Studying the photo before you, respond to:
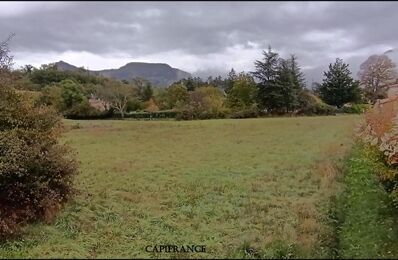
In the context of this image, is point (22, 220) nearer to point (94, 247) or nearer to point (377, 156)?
point (94, 247)

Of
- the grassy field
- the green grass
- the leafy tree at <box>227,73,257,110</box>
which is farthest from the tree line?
the green grass

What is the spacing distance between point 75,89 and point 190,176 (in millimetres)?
52528

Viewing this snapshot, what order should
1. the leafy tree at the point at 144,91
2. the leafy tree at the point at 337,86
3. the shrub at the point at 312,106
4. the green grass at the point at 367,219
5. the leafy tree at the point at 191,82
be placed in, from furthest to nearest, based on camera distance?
the leafy tree at the point at 191,82 < the leafy tree at the point at 144,91 < the shrub at the point at 312,106 < the leafy tree at the point at 337,86 < the green grass at the point at 367,219

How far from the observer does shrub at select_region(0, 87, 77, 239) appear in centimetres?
1086

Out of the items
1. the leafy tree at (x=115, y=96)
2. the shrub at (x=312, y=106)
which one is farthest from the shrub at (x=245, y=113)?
the leafy tree at (x=115, y=96)

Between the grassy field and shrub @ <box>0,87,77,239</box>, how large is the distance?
507 mm

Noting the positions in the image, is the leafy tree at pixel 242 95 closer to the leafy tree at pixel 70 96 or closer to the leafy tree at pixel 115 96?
the leafy tree at pixel 115 96

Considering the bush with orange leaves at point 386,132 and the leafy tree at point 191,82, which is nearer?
the bush with orange leaves at point 386,132

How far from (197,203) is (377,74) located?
332 inches

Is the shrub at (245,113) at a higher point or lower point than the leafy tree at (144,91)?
lower

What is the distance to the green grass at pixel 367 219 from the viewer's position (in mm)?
9273

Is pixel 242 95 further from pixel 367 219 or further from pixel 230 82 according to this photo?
pixel 367 219

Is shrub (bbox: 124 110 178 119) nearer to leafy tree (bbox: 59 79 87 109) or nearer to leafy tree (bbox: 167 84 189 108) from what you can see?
leafy tree (bbox: 167 84 189 108)

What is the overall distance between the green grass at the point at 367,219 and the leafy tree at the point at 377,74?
3.19 metres
